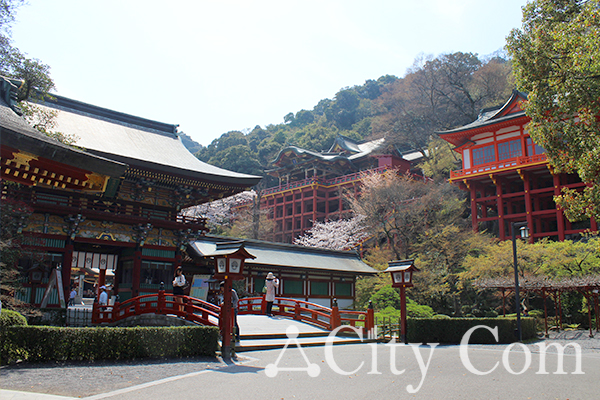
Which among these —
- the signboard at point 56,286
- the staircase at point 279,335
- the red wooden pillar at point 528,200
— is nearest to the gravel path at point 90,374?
the staircase at point 279,335

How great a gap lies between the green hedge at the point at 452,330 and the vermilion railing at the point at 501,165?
17.8m

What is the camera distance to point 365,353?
483 inches

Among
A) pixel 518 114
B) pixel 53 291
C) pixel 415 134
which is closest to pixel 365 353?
pixel 53 291

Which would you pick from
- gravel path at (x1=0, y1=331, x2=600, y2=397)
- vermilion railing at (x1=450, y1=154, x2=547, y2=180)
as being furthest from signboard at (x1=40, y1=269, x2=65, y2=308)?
vermilion railing at (x1=450, y1=154, x2=547, y2=180)

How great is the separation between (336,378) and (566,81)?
909cm

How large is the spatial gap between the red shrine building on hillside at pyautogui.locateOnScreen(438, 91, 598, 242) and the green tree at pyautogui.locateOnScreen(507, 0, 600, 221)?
19.2 m

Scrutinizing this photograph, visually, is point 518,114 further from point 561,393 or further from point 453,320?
point 561,393

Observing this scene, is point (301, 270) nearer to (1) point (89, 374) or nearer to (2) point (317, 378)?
(2) point (317, 378)

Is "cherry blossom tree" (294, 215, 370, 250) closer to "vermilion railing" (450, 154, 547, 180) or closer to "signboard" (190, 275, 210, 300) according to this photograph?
"vermilion railing" (450, 154, 547, 180)

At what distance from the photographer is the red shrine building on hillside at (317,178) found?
47.6 meters

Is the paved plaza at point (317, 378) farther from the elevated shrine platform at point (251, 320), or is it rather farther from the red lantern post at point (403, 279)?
the red lantern post at point (403, 279)

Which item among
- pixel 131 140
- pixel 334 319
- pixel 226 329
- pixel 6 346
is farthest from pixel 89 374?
pixel 131 140

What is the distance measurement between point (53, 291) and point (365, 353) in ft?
39.4

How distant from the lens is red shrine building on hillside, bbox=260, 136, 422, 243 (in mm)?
47625
